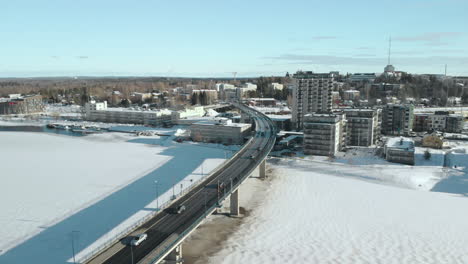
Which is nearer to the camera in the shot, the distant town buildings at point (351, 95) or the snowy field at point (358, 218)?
the snowy field at point (358, 218)

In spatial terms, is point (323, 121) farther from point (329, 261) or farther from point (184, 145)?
point (329, 261)

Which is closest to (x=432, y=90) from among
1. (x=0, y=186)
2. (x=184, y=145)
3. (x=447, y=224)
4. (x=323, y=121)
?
(x=323, y=121)

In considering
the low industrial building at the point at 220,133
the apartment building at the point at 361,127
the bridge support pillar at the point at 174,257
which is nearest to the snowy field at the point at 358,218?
the bridge support pillar at the point at 174,257

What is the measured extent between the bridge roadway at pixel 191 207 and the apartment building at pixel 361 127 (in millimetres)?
14931

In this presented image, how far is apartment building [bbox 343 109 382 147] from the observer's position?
132 feet

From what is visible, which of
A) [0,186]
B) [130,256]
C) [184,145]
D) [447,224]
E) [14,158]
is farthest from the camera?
[184,145]

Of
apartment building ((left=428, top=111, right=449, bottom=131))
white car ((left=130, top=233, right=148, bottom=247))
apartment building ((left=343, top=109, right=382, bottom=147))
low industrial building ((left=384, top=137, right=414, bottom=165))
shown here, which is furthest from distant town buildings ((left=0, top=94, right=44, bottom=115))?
apartment building ((left=428, top=111, right=449, bottom=131))

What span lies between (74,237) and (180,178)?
36.0 ft

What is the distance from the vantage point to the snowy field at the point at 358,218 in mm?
16812

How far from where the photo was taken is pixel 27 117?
69.3m

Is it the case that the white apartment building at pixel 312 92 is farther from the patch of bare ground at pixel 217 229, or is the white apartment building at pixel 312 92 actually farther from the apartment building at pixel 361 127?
the patch of bare ground at pixel 217 229

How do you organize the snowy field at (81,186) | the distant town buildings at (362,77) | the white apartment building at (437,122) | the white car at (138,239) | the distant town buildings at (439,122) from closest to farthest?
1. the white car at (138,239)
2. the snowy field at (81,186)
3. the distant town buildings at (439,122)
4. the white apartment building at (437,122)
5. the distant town buildings at (362,77)

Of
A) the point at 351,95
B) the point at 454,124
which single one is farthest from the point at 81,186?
the point at 351,95

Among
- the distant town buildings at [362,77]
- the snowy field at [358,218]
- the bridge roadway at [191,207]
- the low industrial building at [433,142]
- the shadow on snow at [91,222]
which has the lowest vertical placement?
the snowy field at [358,218]
